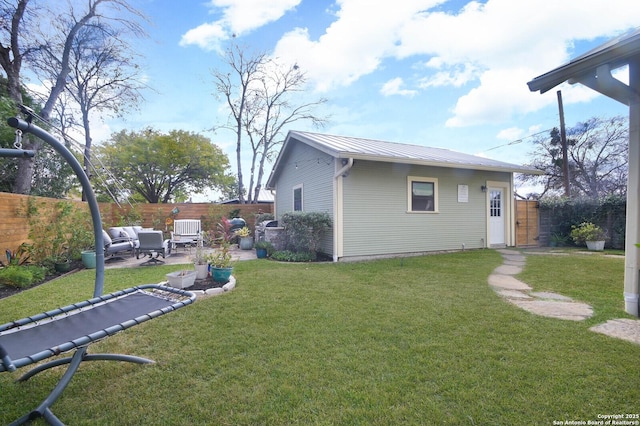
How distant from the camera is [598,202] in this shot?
1027 cm

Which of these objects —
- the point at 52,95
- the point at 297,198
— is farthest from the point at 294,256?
the point at 52,95

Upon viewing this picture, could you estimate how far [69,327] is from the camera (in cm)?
202

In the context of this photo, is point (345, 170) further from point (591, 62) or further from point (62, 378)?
point (62, 378)

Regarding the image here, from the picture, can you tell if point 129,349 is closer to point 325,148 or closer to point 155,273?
point 155,273

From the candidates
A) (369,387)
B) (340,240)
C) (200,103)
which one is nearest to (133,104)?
(200,103)

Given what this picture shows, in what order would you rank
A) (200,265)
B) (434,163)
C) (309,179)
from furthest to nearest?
1. (309,179)
2. (434,163)
3. (200,265)

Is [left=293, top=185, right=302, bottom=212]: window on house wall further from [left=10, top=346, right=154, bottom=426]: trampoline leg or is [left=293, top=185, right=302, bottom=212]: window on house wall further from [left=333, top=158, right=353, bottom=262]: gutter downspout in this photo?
[left=10, top=346, right=154, bottom=426]: trampoline leg

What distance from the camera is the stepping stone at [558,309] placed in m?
3.46

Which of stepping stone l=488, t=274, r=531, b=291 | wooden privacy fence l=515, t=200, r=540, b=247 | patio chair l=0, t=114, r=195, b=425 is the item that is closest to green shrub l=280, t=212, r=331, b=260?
stepping stone l=488, t=274, r=531, b=291

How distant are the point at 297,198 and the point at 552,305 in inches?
306

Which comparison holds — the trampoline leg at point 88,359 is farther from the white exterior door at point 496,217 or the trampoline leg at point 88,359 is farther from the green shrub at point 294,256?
the white exterior door at point 496,217

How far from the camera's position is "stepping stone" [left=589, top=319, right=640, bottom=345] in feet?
9.35

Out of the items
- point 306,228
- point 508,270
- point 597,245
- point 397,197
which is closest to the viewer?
point 508,270

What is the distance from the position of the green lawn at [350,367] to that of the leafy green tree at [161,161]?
53.0 feet
